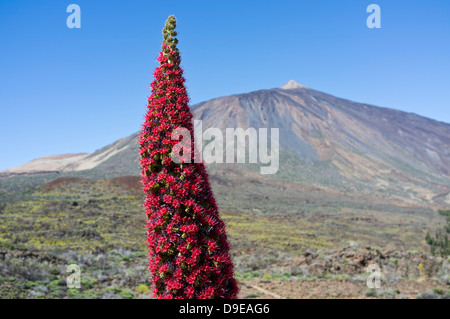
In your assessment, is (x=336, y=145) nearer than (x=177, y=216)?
No

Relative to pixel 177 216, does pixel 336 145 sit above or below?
Result: above

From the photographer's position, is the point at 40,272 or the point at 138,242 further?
the point at 138,242

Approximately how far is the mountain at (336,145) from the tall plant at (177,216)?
187 feet

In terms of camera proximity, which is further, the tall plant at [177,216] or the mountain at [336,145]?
the mountain at [336,145]

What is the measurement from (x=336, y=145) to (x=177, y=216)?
8524 centimetres

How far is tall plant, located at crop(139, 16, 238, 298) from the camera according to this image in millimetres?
3199

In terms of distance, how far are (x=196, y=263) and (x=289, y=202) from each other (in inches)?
1782

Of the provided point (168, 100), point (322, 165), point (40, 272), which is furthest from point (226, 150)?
point (168, 100)

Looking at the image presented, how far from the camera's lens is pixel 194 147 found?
3.49 m

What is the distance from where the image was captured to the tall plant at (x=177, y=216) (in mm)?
3199

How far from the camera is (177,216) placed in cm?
326

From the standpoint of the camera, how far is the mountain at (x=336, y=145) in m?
68.6
